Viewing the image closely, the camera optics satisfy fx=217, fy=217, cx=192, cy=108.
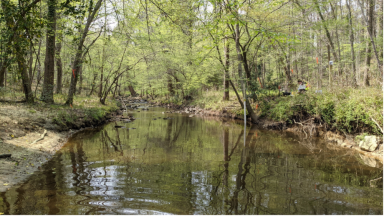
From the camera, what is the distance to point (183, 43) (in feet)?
69.3

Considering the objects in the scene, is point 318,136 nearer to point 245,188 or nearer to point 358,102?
point 358,102

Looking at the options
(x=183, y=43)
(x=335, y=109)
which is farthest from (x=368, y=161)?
(x=183, y=43)

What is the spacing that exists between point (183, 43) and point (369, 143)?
17.4 m

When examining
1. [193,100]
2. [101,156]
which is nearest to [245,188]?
[101,156]

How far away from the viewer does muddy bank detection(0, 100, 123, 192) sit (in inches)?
166

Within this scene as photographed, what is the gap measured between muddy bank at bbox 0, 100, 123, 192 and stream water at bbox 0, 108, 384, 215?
29cm

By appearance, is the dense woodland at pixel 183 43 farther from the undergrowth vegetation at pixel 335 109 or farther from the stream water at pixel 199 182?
the stream water at pixel 199 182

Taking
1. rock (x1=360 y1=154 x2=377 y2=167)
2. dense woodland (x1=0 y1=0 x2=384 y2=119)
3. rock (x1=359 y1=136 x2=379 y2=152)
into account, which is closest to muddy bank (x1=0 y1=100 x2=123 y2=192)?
A: dense woodland (x1=0 y1=0 x2=384 y2=119)

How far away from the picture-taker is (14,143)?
538 cm

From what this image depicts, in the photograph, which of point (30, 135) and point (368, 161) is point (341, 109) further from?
point (30, 135)

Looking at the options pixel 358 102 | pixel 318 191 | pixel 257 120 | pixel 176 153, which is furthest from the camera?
pixel 257 120

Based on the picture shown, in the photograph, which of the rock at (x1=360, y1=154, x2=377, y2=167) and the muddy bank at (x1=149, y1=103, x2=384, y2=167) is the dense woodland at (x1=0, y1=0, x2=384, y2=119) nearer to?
the muddy bank at (x1=149, y1=103, x2=384, y2=167)

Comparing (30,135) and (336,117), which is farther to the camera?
(336,117)

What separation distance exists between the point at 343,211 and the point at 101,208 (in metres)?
3.45
